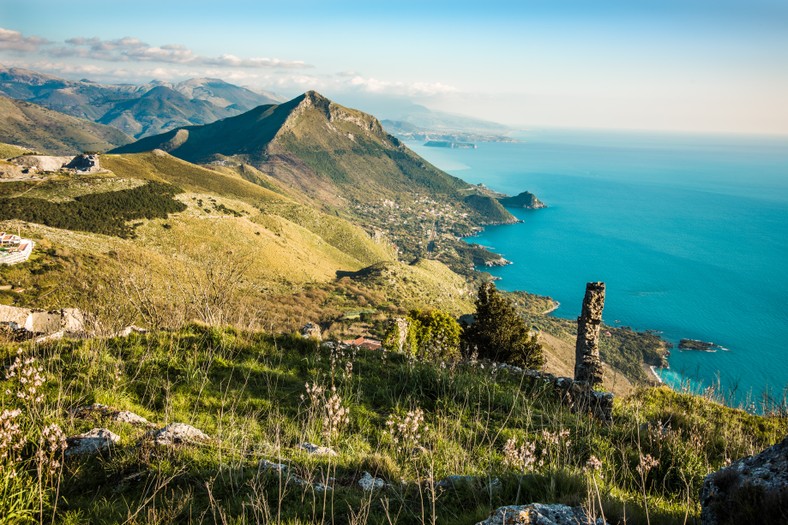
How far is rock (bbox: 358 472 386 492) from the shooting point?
4102mm

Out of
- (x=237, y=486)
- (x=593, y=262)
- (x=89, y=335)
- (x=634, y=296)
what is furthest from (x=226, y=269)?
(x=593, y=262)

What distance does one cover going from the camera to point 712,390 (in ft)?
30.2

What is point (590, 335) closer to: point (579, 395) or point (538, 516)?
point (579, 395)

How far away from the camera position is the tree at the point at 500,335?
23250mm

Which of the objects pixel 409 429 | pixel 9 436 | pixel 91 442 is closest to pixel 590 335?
pixel 409 429

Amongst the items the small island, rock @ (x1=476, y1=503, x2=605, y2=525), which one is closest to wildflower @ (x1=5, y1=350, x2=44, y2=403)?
rock @ (x1=476, y1=503, x2=605, y2=525)

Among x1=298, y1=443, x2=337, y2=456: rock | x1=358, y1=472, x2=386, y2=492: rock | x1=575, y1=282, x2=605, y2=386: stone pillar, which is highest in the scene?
x1=358, y1=472, x2=386, y2=492: rock

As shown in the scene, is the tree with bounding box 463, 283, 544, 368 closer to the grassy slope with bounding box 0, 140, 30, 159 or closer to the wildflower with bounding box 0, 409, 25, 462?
the wildflower with bounding box 0, 409, 25, 462

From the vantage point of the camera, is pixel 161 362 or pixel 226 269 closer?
pixel 161 362

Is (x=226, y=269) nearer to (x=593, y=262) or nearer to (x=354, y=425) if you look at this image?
(x=354, y=425)

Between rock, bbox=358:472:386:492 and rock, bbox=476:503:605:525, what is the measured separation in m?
1.63

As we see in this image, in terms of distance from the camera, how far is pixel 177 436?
14.8 ft

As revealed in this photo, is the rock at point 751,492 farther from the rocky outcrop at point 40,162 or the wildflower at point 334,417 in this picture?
the rocky outcrop at point 40,162

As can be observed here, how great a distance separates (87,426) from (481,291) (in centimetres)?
2414
